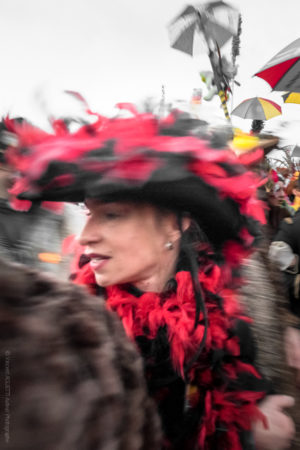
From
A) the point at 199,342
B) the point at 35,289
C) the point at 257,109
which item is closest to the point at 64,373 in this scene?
the point at 35,289

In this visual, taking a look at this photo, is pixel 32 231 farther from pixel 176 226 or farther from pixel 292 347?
pixel 292 347

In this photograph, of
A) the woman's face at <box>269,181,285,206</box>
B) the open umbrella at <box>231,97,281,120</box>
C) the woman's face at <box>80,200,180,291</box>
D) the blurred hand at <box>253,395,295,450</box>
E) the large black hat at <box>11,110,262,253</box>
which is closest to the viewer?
the large black hat at <box>11,110,262,253</box>

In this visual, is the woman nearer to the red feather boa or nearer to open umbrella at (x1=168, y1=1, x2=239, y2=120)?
the red feather boa

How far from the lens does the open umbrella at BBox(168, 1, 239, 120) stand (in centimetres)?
356

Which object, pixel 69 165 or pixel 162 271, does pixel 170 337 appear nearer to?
pixel 162 271

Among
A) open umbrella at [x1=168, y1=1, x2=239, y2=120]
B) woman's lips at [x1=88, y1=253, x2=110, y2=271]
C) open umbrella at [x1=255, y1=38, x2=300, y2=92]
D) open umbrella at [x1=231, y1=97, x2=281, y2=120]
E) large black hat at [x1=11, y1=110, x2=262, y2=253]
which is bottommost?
woman's lips at [x1=88, y1=253, x2=110, y2=271]

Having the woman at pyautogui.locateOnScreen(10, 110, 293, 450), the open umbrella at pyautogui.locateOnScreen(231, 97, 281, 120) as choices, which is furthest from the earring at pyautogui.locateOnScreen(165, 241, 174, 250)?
the open umbrella at pyautogui.locateOnScreen(231, 97, 281, 120)

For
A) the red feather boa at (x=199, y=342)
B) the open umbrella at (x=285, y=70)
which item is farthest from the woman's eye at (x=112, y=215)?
the open umbrella at (x=285, y=70)

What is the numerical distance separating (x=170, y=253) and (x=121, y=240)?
202mm

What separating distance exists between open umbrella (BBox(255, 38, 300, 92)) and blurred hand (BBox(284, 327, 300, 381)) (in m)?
2.66

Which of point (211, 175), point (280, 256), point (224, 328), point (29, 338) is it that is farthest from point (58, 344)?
point (280, 256)

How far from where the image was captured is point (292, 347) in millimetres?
1592

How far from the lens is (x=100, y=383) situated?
42 centimetres

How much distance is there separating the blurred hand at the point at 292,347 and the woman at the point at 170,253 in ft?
1.56
